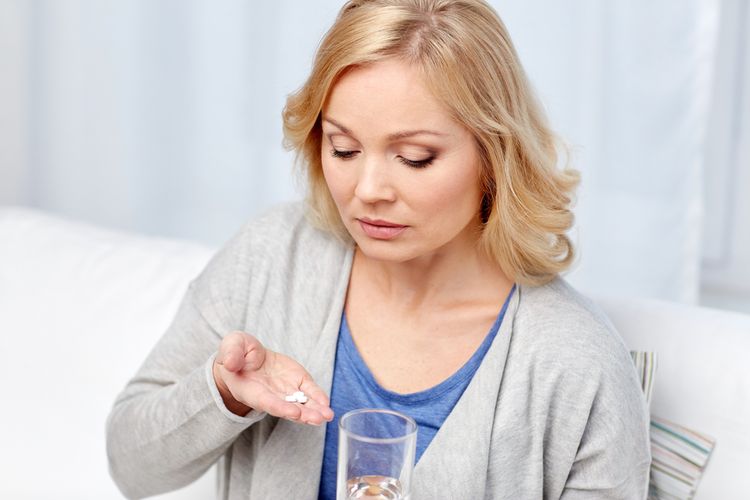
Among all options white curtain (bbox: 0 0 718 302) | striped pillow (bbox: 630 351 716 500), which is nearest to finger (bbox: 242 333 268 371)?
striped pillow (bbox: 630 351 716 500)

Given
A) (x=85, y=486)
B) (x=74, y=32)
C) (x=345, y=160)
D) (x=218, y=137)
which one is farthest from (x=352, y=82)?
(x=74, y=32)

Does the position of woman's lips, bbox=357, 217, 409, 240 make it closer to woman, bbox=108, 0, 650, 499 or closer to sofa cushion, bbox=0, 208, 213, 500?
woman, bbox=108, 0, 650, 499

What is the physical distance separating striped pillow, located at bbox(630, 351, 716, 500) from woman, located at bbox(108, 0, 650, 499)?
0.14 meters

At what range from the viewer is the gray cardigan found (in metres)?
1.42

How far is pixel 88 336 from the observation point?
217 centimetres

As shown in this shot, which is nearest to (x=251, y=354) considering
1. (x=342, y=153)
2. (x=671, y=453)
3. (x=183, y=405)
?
(x=183, y=405)

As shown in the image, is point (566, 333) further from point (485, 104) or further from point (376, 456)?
point (376, 456)

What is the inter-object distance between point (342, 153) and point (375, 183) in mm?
86

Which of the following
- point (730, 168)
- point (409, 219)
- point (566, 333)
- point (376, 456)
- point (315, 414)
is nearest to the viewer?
point (376, 456)

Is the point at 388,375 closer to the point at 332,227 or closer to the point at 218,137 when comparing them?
the point at 332,227

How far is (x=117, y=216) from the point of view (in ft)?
10.7

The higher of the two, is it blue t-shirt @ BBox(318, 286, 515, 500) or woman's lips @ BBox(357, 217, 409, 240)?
woman's lips @ BBox(357, 217, 409, 240)

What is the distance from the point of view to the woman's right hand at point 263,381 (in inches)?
49.7

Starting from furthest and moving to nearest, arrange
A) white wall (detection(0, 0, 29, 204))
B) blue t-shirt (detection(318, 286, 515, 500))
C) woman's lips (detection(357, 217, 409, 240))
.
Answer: white wall (detection(0, 0, 29, 204)) → blue t-shirt (detection(318, 286, 515, 500)) → woman's lips (detection(357, 217, 409, 240))
